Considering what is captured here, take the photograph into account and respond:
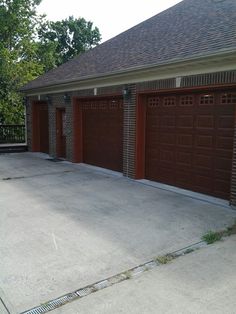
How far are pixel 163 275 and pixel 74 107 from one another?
9.08 meters

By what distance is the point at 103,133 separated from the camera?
11.0m

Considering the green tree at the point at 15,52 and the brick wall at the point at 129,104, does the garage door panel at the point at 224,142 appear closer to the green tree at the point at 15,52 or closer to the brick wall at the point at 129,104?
the brick wall at the point at 129,104

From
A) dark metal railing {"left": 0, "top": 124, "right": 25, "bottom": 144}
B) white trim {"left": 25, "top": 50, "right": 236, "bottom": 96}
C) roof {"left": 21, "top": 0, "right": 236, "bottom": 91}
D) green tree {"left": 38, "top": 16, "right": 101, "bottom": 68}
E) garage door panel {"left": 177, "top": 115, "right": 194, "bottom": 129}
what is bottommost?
dark metal railing {"left": 0, "top": 124, "right": 25, "bottom": 144}

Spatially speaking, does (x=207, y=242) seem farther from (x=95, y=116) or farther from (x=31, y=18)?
(x=31, y=18)

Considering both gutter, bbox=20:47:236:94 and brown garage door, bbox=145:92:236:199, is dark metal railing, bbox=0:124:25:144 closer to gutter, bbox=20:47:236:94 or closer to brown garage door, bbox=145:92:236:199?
gutter, bbox=20:47:236:94

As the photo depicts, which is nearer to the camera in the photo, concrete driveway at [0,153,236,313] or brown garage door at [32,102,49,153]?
concrete driveway at [0,153,236,313]

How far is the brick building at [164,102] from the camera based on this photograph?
6.93 m

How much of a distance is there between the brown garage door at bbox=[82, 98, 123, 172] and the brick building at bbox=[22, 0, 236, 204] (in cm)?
3

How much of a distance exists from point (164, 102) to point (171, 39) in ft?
5.99

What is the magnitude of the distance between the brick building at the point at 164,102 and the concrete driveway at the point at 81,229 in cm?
77

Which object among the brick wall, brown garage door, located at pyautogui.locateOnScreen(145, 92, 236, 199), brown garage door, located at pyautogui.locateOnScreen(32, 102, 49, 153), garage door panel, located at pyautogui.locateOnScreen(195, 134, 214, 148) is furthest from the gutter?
brown garage door, located at pyautogui.locateOnScreen(32, 102, 49, 153)

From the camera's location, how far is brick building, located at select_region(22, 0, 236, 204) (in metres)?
6.93

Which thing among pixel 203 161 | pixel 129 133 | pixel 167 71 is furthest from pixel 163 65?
pixel 129 133

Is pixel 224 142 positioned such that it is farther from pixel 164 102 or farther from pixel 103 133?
pixel 103 133
